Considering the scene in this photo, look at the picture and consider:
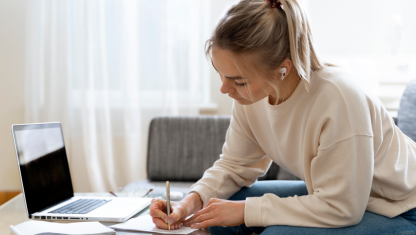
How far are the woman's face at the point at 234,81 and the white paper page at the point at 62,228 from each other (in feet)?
1.45

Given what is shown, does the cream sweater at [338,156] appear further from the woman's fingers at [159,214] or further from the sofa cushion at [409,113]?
the sofa cushion at [409,113]

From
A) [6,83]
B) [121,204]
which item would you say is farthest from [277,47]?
[6,83]

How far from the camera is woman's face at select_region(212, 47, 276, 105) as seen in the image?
2.88ft

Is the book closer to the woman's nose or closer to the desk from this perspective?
the desk

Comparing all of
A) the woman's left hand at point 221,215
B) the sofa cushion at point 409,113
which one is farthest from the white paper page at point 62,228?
the sofa cushion at point 409,113

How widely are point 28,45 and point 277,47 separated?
2.12m

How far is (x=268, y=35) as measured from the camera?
33.4 inches

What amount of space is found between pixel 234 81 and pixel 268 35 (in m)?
0.14

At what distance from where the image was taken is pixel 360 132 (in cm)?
81

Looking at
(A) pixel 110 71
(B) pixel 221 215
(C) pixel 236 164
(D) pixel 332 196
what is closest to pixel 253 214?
(B) pixel 221 215

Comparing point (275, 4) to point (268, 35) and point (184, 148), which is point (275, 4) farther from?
point (184, 148)

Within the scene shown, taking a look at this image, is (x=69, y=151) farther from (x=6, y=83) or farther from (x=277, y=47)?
(x=277, y=47)

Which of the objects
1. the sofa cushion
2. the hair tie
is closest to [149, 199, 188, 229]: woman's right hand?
the hair tie

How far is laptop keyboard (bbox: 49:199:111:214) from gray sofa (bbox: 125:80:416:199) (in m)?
0.85
